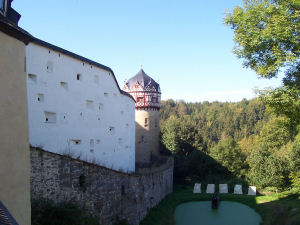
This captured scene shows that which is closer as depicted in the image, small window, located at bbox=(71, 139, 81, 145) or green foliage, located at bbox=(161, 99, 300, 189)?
small window, located at bbox=(71, 139, 81, 145)

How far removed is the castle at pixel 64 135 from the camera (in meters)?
6.24

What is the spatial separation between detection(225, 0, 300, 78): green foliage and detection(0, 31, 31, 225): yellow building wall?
766 centimetres

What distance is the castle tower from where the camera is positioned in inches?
1187

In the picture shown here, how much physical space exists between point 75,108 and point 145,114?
15.0 m

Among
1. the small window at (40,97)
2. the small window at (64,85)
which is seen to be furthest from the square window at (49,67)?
the small window at (40,97)

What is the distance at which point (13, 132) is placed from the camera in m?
6.29

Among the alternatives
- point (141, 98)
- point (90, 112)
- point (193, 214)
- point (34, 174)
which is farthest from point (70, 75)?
point (141, 98)

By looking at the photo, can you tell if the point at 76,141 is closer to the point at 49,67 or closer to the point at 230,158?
the point at 49,67

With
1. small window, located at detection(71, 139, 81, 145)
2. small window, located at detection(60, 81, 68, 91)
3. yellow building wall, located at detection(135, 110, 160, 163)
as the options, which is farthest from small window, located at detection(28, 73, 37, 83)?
yellow building wall, located at detection(135, 110, 160, 163)

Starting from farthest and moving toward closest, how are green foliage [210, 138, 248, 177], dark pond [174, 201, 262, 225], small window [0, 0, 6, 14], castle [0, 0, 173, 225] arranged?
green foliage [210, 138, 248, 177], dark pond [174, 201, 262, 225], small window [0, 0, 6, 14], castle [0, 0, 173, 225]

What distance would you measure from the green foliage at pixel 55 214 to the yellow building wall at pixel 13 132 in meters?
2.01

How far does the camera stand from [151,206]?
18906 millimetres

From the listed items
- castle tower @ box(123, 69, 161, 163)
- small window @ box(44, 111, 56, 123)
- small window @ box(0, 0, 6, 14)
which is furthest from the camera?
castle tower @ box(123, 69, 161, 163)

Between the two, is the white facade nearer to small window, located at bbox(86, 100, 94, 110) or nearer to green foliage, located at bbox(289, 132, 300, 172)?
small window, located at bbox(86, 100, 94, 110)
